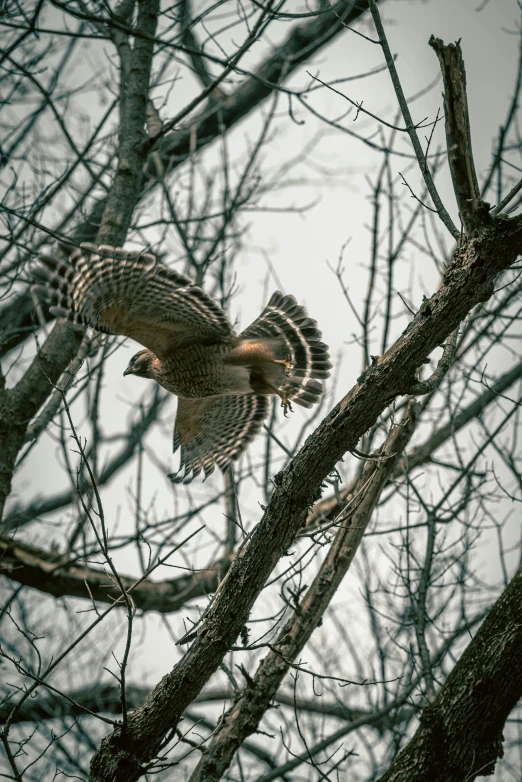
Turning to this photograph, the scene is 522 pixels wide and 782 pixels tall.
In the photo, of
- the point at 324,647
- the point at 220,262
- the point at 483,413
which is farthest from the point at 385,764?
the point at 220,262

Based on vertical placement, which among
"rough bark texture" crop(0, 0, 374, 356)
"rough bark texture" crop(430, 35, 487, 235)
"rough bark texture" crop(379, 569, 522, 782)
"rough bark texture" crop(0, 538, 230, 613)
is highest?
"rough bark texture" crop(0, 0, 374, 356)

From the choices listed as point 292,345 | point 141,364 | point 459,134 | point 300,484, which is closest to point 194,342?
point 141,364

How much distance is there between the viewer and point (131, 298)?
18.0ft

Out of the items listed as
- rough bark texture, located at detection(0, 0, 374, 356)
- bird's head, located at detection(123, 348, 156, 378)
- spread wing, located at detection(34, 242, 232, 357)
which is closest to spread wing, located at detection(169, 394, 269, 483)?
bird's head, located at detection(123, 348, 156, 378)

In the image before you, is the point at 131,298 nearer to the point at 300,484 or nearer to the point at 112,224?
the point at 112,224

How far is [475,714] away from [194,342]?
11.1 feet

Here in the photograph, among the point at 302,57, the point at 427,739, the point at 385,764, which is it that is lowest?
the point at 427,739

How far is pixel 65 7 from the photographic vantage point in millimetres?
4480

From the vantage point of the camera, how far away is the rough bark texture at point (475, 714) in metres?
3.56

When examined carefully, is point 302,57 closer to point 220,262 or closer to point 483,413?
point 220,262

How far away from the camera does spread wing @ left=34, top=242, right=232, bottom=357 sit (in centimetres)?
517

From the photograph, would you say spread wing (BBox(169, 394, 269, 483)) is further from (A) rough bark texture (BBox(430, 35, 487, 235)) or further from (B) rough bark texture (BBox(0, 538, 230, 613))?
(A) rough bark texture (BBox(430, 35, 487, 235))

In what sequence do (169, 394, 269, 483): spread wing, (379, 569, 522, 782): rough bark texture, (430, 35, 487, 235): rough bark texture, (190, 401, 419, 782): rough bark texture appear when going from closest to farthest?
(430, 35, 487, 235): rough bark texture, (379, 569, 522, 782): rough bark texture, (190, 401, 419, 782): rough bark texture, (169, 394, 269, 483): spread wing

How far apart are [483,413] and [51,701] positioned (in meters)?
4.53
